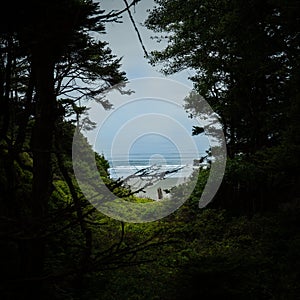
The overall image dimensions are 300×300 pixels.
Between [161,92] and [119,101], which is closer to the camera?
[119,101]

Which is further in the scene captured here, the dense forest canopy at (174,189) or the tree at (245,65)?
the tree at (245,65)

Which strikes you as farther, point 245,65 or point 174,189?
point 174,189

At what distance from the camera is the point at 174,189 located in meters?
11.4

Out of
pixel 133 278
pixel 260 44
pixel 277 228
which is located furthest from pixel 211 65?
pixel 133 278

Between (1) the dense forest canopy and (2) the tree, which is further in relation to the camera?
(2) the tree

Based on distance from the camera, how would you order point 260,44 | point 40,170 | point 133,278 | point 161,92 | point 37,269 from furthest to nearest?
point 161,92 < point 260,44 < point 133,278 < point 40,170 < point 37,269

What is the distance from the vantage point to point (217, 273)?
3.92m

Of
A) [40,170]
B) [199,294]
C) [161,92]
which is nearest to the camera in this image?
[40,170]

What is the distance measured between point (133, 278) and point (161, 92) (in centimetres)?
599

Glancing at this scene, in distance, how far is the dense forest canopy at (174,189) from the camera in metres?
1.95

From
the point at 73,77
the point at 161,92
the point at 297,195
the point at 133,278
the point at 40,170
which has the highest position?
the point at 161,92

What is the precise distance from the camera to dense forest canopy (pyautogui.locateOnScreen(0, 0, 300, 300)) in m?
1.95

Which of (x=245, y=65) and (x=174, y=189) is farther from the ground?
(x=245, y=65)

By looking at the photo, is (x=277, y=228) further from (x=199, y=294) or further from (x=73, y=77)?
(x=73, y=77)
